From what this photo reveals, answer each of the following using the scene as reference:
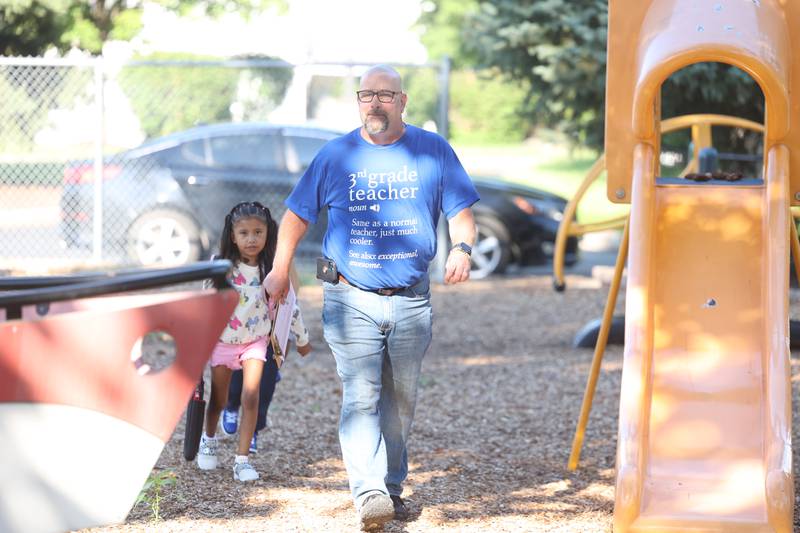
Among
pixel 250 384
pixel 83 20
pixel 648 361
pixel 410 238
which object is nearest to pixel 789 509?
pixel 648 361

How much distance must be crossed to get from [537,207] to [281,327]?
26.8 feet

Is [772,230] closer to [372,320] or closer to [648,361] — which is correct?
[648,361]

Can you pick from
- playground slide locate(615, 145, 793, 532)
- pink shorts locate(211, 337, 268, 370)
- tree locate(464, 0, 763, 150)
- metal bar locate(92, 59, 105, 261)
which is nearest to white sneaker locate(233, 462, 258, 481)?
pink shorts locate(211, 337, 268, 370)

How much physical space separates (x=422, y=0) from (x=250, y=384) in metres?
51.9

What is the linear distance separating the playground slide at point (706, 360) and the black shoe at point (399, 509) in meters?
0.89

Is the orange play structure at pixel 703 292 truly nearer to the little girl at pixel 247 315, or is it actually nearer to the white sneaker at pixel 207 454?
the little girl at pixel 247 315

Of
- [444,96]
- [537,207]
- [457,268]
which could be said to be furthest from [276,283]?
[537,207]

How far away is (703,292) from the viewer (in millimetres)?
→ 5684

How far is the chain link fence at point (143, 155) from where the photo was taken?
12.5m

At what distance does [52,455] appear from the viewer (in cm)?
344

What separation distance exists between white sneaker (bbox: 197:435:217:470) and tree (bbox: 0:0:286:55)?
73.4ft

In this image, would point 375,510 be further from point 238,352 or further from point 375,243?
point 238,352

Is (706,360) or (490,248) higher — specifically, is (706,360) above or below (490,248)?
below

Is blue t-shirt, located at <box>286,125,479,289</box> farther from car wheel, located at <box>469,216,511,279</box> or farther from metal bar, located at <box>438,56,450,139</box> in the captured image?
car wheel, located at <box>469,216,511,279</box>
